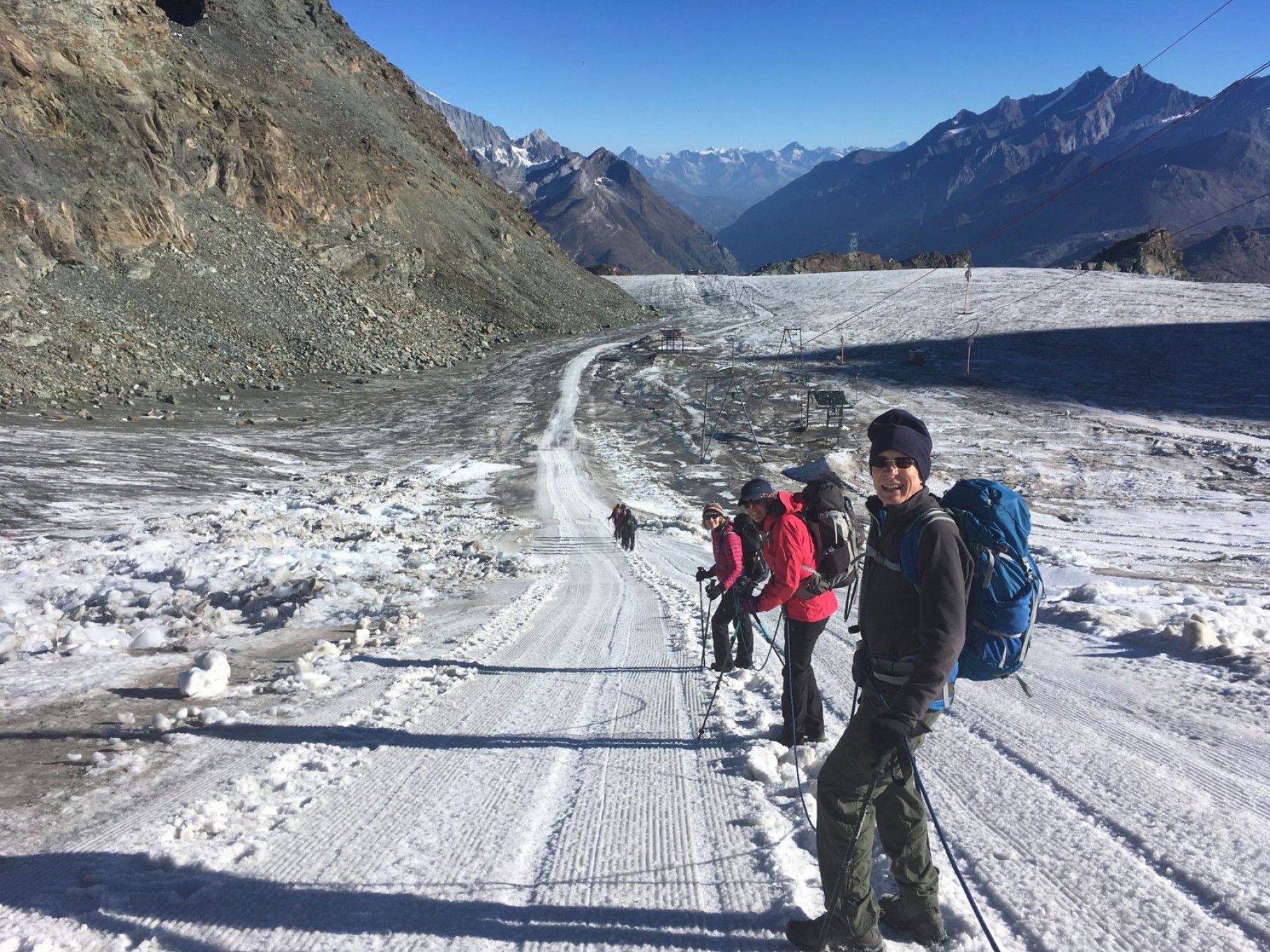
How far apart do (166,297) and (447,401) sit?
11966 mm

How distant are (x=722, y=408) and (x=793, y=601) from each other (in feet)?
87.3

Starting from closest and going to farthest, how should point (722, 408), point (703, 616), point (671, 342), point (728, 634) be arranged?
1. point (728, 634)
2. point (703, 616)
3. point (722, 408)
4. point (671, 342)

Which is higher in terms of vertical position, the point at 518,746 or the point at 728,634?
the point at 728,634

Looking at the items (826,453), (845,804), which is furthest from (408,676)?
(826,453)

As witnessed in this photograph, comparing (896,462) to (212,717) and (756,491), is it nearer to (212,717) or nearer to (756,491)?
(756,491)

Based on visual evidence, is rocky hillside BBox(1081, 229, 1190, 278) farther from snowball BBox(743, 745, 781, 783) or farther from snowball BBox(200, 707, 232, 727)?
snowball BBox(200, 707, 232, 727)

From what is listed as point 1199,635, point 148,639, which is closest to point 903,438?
point 1199,635

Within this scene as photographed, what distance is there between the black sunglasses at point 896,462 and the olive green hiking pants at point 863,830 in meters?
0.93

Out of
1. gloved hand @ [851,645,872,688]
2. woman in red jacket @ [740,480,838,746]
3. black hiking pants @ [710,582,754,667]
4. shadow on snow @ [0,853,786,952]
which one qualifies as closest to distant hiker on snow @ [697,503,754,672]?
black hiking pants @ [710,582,754,667]

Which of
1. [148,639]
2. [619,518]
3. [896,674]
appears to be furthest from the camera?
[619,518]

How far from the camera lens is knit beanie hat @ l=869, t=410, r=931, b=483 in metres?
2.54

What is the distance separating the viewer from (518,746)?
4.75 metres

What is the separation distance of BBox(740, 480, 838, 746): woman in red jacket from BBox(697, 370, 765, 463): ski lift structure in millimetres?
18982

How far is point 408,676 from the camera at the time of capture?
19.7ft
